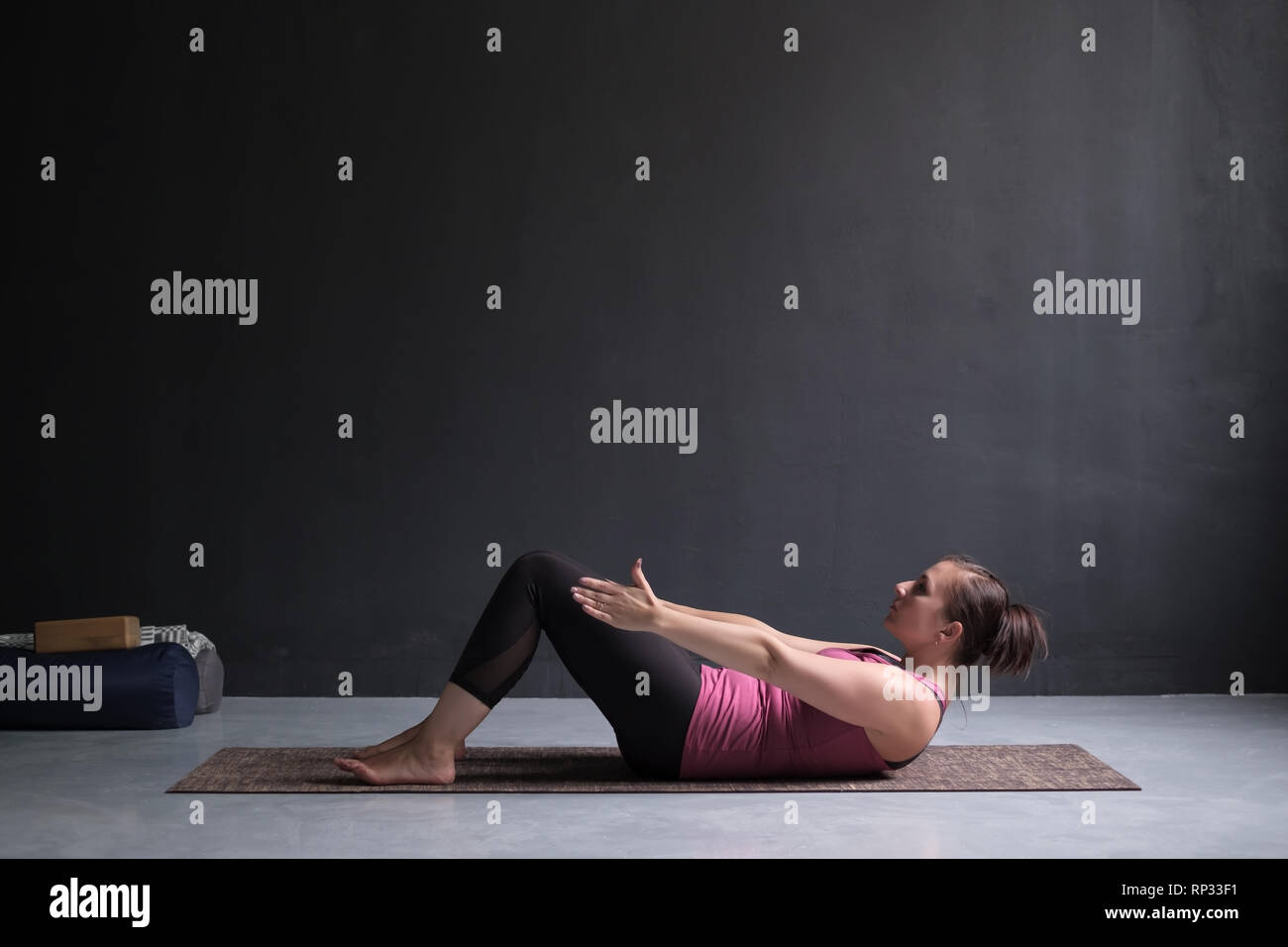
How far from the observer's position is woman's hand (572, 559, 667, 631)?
253 centimetres

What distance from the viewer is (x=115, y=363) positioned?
457 centimetres

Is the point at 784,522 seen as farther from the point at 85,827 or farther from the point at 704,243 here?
the point at 85,827

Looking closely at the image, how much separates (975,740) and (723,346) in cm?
164

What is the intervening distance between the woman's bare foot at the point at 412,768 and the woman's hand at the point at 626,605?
643 mm

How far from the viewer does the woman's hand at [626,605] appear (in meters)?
2.53

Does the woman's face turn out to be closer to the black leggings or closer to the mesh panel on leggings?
the black leggings

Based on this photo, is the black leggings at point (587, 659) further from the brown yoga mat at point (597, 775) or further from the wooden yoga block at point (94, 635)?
the wooden yoga block at point (94, 635)

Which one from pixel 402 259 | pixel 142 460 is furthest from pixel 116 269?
pixel 402 259

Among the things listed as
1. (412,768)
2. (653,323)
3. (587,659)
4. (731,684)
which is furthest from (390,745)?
(653,323)

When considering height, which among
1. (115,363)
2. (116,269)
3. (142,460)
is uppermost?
(116,269)

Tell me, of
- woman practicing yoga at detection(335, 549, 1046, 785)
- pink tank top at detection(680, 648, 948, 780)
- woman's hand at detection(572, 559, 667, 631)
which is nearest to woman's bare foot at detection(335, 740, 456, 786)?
woman practicing yoga at detection(335, 549, 1046, 785)

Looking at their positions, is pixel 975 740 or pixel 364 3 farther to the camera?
pixel 364 3

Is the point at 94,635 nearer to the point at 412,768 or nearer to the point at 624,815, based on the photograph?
the point at 412,768

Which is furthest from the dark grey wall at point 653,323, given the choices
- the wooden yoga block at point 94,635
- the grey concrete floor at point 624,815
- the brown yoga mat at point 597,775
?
the brown yoga mat at point 597,775
